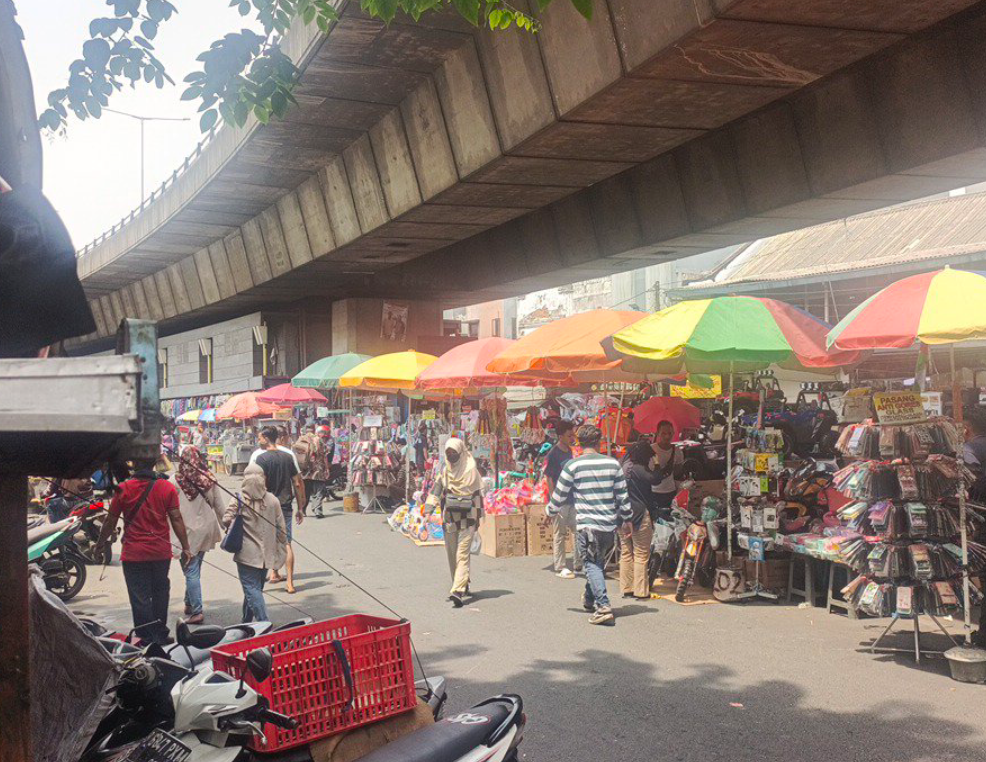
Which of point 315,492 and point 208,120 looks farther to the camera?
point 315,492

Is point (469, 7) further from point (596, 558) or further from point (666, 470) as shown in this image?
point (666, 470)

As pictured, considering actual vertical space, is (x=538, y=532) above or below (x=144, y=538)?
below

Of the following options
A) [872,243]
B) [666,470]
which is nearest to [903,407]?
[666,470]

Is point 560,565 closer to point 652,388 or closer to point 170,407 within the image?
point 652,388

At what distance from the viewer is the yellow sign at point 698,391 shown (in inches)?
607

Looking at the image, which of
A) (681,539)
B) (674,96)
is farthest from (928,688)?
(674,96)

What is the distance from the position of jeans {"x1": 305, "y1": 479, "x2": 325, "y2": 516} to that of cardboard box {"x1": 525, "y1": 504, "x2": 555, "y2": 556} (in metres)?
5.83

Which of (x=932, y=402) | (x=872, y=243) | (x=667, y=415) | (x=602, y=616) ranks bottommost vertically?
(x=602, y=616)

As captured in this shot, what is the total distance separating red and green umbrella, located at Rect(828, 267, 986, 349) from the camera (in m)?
7.82

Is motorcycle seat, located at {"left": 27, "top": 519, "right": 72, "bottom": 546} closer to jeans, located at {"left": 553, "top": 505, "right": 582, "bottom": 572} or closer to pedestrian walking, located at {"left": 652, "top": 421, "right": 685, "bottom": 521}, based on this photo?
jeans, located at {"left": 553, "top": 505, "right": 582, "bottom": 572}

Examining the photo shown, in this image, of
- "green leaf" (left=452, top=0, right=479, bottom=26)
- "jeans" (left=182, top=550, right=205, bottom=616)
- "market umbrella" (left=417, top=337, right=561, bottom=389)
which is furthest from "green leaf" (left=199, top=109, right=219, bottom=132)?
"market umbrella" (left=417, top=337, right=561, bottom=389)

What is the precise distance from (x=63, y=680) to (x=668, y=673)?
216 inches

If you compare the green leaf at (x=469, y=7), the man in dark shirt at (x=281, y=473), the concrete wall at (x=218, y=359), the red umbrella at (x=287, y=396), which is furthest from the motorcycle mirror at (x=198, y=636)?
the concrete wall at (x=218, y=359)

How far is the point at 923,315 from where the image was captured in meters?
8.04
